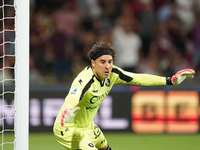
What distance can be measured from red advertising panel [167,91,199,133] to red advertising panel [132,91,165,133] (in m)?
0.17

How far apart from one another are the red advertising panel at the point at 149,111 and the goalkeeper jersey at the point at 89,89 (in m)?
3.64

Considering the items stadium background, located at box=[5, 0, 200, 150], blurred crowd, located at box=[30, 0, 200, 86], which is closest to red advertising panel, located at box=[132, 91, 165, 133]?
stadium background, located at box=[5, 0, 200, 150]

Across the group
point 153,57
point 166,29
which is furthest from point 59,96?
point 166,29

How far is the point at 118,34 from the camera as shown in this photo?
398 inches

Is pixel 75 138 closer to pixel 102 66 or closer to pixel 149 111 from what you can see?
pixel 102 66

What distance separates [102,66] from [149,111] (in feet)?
14.0

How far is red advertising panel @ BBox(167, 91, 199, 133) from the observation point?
9.05 m

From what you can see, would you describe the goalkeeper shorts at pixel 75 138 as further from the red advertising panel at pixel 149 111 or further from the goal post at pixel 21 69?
the red advertising panel at pixel 149 111

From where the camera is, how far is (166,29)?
10.7 m

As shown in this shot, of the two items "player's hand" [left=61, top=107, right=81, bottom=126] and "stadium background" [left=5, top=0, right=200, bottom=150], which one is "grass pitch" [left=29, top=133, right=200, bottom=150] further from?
"player's hand" [left=61, top=107, right=81, bottom=126]

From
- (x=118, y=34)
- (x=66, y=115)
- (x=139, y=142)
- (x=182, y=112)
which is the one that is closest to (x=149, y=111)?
(x=182, y=112)

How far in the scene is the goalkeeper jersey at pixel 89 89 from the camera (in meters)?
4.81

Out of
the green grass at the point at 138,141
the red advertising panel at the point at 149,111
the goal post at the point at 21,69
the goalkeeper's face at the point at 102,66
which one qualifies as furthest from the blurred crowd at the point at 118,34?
the goal post at the point at 21,69

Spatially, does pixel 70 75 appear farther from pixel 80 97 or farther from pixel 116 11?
pixel 80 97
